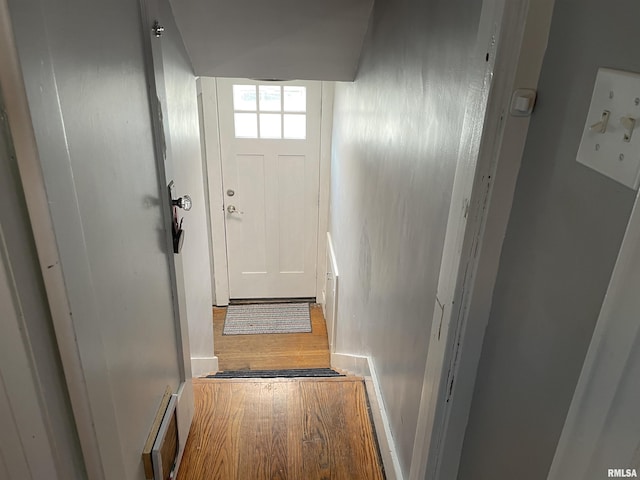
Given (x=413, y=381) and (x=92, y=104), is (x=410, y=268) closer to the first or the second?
(x=413, y=381)

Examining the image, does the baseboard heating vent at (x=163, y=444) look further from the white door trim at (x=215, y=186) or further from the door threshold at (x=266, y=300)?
the door threshold at (x=266, y=300)

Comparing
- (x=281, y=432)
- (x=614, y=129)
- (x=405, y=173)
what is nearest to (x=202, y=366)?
(x=281, y=432)

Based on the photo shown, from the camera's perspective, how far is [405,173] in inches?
52.4

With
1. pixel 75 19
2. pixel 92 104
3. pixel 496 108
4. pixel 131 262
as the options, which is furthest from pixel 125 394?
pixel 496 108

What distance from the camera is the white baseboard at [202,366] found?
2211mm

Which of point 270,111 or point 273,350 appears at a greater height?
point 270,111

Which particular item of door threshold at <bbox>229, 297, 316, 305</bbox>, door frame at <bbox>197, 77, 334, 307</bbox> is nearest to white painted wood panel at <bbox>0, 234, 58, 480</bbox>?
door frame at <bbox>197, 77, 334, 307</bbox>

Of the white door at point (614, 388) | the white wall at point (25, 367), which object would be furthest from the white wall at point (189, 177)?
the white door at point (614, 388)

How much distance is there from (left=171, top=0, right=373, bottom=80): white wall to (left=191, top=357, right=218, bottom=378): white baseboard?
1426 millimetres

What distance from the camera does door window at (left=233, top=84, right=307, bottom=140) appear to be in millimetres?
3627

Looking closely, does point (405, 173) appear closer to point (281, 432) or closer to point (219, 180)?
point (281, 432)

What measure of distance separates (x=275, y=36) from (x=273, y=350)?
2.57 meters

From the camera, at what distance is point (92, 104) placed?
857 millimetres

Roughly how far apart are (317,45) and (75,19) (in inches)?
57.0
